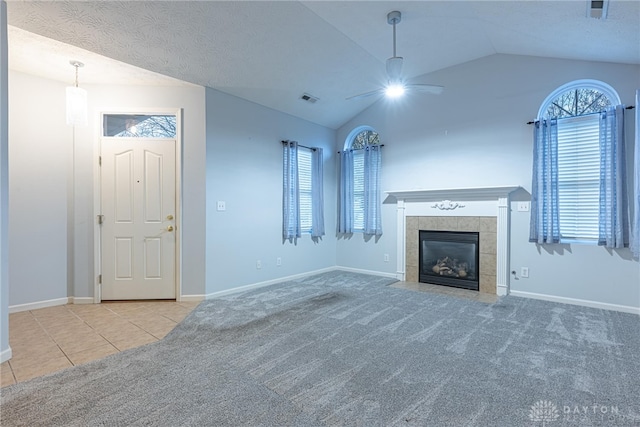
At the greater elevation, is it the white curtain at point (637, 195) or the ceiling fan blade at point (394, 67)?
the ceiling fan blade at point (394, 67)

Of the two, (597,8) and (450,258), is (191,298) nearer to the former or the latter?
(450,258)

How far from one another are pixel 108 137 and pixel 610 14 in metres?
5.38

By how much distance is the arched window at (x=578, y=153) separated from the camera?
144 inches

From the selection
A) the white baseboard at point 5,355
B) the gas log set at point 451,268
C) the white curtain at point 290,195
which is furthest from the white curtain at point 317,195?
the white baseboard at point 5,355

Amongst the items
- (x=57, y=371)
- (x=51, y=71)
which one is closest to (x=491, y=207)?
(x=57, y=371)

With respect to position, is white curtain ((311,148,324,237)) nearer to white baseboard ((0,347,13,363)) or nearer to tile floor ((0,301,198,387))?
tile floor ((0,301,198,387))

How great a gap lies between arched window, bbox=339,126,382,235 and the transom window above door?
3.06 m

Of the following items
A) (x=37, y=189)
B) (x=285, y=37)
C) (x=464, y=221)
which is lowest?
(x=464, y=221)

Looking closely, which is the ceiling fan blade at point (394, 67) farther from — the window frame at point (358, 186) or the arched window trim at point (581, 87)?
the window frame at point (358, 186)

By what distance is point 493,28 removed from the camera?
3.52m

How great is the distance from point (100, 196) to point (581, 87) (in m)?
6.19

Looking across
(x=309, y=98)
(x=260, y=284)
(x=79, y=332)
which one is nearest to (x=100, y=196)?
(x=79, y=332)

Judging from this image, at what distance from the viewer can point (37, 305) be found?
12.0ft

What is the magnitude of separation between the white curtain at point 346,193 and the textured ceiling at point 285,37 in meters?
1.65
